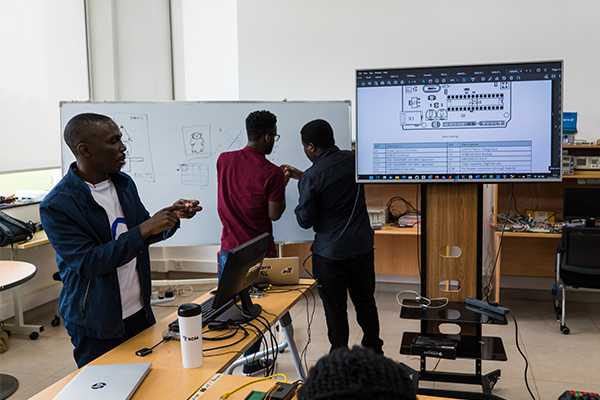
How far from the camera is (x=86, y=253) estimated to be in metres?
1.63

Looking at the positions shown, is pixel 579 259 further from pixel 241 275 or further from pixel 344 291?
pixel 241 275

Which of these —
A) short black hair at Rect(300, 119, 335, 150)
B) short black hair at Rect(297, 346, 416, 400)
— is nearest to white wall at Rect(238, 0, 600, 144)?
short black hair at Rect(300, 119, 335, 150)

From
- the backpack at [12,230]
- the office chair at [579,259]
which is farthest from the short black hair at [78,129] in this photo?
the office chair at [579,259]

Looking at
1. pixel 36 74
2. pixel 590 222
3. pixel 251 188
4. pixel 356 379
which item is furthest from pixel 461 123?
pixel 36 74

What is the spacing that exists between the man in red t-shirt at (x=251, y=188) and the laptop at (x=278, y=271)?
0.41 meters

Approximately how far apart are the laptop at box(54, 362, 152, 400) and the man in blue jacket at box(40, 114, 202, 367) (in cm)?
30

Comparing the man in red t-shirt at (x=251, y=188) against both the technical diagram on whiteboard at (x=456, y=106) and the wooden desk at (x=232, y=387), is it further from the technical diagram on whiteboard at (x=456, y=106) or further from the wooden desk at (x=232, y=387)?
the wooden desk at (x=232, y=387)

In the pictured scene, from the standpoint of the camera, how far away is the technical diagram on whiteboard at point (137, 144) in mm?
3615

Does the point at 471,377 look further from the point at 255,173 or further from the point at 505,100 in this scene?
the point at 255,173

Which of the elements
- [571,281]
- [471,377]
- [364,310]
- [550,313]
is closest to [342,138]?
[364,310]

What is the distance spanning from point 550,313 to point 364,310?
2172 millimetres

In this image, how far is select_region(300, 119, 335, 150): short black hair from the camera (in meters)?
2.75

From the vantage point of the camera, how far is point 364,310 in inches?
115

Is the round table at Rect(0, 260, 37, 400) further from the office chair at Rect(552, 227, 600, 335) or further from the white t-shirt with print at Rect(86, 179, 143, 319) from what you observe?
the office chair at Rect(552, 227, 600, 335)
